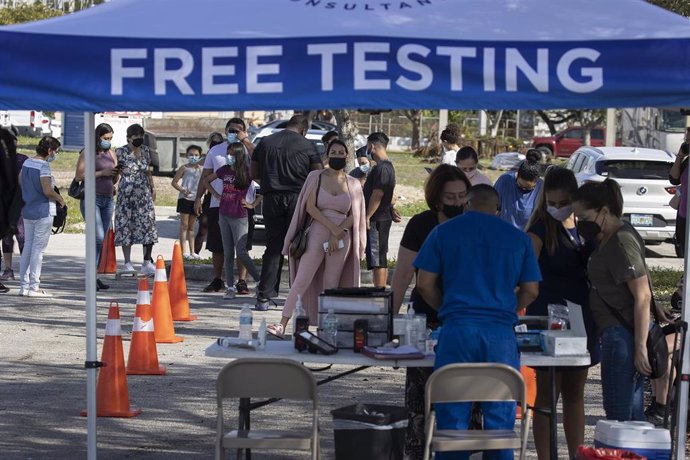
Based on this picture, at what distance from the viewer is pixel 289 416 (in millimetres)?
8812

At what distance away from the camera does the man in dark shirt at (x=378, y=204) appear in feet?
44.3

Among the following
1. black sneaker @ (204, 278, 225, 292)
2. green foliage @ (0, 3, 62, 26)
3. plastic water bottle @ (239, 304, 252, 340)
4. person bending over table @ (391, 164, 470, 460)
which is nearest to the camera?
plastic water bottle @ (239, 304, 252, 340)

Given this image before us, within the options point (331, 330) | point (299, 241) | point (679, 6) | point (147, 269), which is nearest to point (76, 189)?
point (147, 269)

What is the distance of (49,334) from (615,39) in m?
7.57

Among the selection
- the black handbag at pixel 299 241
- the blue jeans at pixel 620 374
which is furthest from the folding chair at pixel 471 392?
the black handbag at pixel 299 241

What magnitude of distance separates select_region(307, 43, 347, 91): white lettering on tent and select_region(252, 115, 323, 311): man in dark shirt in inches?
257

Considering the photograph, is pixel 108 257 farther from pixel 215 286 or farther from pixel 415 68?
pixel 415 68

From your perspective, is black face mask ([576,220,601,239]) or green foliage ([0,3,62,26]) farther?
green foliage ([0,3,62,26])

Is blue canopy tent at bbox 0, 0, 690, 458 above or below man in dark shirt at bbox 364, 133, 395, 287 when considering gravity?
above

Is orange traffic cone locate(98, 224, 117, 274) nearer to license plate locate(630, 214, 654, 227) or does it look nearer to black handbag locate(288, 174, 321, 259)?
black handbag locate(288, 174, 321, 259)

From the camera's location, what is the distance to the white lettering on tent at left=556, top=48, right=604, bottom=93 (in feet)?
20.0

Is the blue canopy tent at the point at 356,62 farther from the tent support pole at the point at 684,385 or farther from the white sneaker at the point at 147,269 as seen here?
the white sneaker at the point at 147,269

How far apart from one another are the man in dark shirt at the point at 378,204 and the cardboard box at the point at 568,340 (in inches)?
261

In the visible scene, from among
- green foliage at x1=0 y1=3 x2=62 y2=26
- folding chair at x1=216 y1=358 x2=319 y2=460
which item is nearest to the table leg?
folding chair at x1=216 y1=358 x2=319 y2=460
